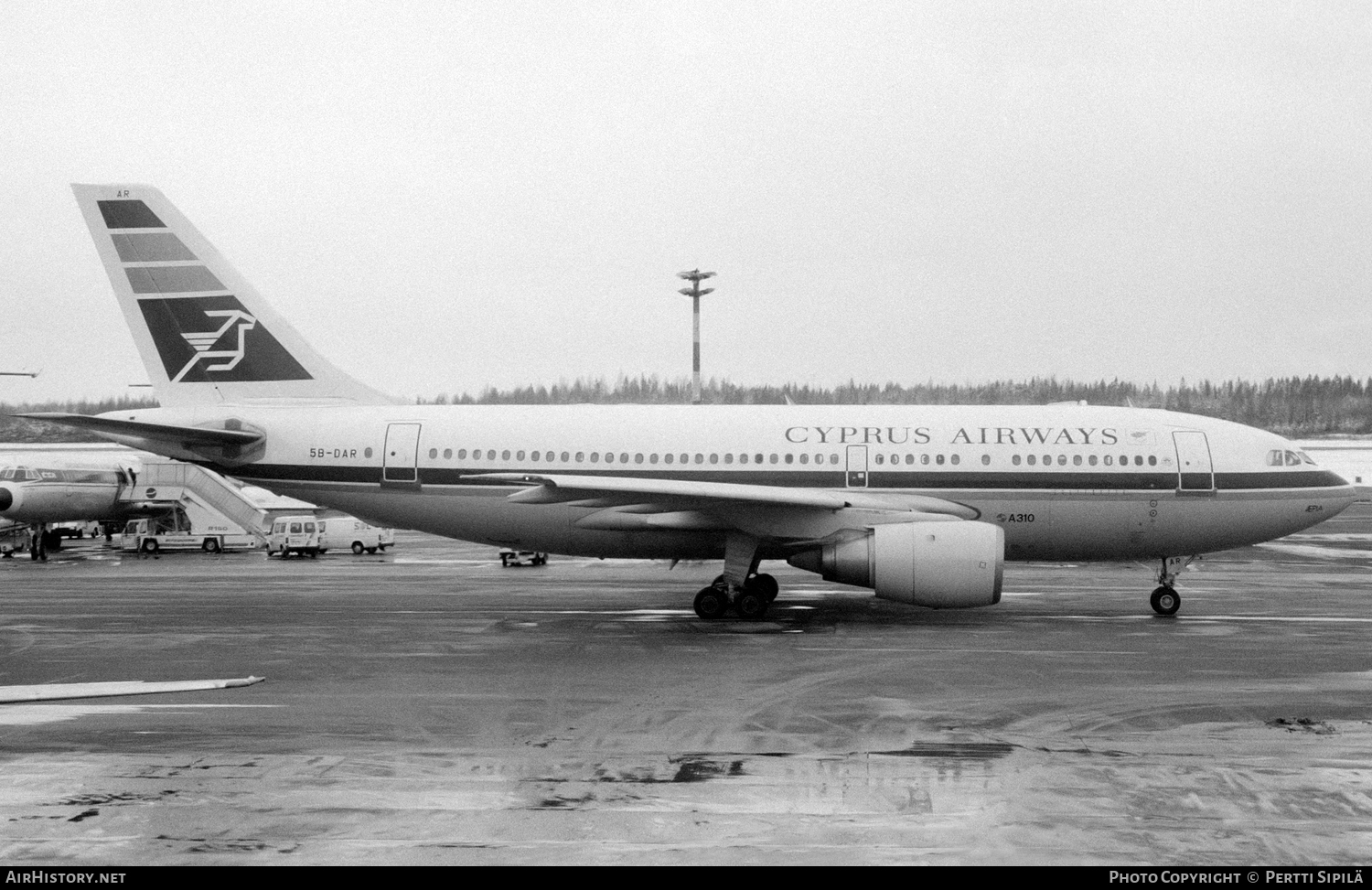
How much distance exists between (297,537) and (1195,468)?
27.6m

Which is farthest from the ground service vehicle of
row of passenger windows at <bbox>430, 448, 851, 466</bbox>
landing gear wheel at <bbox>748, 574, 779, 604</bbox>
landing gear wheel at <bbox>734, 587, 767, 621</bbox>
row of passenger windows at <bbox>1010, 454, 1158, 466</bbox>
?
row of passenger windows at <bbox>1010, 454, 1158, 466</bbox>

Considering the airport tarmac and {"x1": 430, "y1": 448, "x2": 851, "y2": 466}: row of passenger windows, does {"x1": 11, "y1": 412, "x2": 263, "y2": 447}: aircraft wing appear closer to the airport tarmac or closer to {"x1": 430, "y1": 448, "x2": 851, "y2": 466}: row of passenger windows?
the airport tarmac

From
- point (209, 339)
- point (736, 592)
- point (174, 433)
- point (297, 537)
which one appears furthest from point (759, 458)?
point (297, 537)

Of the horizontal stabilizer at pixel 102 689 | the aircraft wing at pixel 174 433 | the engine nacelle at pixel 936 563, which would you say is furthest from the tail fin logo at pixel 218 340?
the engine nacelle at pixel 936 563

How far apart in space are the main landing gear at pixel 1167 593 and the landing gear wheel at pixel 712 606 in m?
7.62

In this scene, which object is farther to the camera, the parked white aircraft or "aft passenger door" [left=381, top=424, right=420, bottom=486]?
the parked white aircraft

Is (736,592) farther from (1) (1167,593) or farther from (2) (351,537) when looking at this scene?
(2) (351,537)

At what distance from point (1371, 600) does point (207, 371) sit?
23190 mm

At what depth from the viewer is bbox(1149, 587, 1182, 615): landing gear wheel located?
63.5 feet

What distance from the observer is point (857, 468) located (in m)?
19.7

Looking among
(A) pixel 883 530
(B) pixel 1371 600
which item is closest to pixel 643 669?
(A) pixel 883 530

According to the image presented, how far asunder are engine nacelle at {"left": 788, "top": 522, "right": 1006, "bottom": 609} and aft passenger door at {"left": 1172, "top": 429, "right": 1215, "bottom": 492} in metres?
4.60

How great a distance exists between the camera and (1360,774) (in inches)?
356

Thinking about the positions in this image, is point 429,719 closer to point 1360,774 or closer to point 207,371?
point 1360,774
